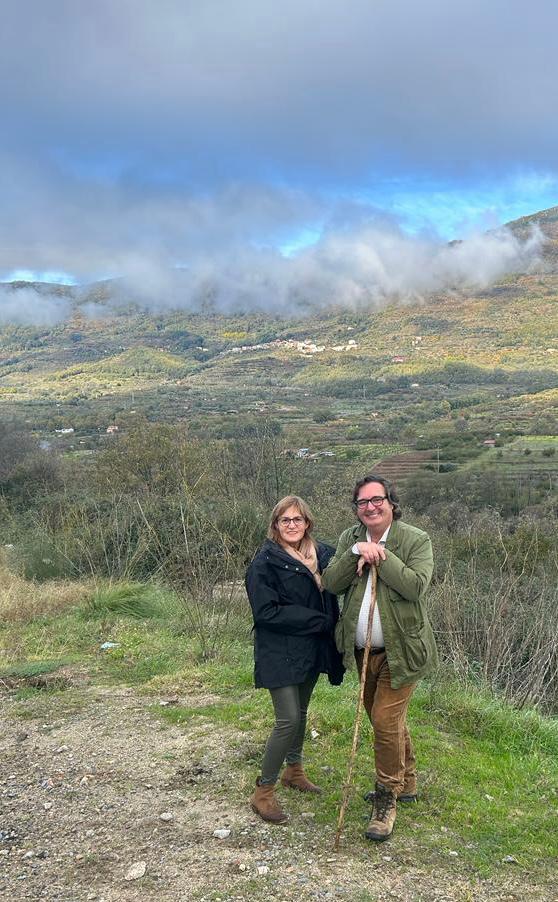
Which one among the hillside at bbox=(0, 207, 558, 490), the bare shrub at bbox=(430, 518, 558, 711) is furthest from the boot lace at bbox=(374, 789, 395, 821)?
the hillside at bbox=(0, 207, 558, 490)

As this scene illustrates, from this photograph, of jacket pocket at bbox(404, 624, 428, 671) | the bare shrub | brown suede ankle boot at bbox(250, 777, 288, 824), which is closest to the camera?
jacket pocket at bbox(404, 624, 428, 671)

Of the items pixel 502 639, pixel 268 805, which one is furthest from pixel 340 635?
pixel 502 639

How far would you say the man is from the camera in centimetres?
317

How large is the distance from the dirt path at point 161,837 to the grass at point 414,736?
15cm

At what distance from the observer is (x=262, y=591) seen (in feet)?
11.0

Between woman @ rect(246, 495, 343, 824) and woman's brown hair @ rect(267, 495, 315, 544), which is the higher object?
woman's brown hair @ rect(267, 495, 315, 544)

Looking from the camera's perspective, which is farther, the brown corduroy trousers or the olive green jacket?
the brown corduroy trousers

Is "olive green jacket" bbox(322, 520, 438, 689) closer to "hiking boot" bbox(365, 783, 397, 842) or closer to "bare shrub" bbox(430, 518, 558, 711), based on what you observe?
"hiking boot" bbox(365, 783, 397, 842)

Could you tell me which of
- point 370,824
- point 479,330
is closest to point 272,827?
point 370,824

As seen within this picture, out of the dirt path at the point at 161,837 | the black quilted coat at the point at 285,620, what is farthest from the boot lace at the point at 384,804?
the black quilted coat at the point at 285,620

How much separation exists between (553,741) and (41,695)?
431 centimetres

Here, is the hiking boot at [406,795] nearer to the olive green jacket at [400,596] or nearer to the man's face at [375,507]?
the olive green jacket at [400,596]

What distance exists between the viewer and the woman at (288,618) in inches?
133

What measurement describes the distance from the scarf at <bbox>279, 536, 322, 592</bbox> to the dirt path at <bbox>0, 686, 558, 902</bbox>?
1.37 m
